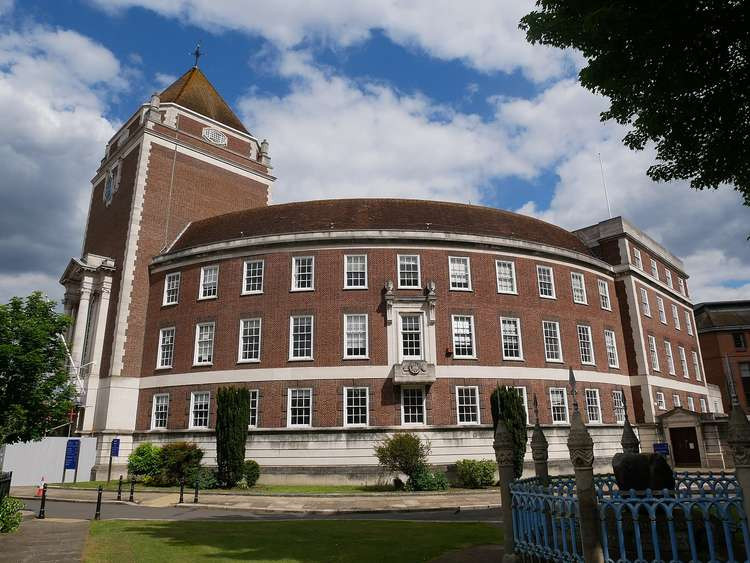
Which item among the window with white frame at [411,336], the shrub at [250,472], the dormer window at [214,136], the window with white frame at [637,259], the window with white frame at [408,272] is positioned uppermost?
the dormer window at [214,136]

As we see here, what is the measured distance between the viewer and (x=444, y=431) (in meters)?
28.4

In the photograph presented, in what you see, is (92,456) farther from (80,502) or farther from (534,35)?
(534,35)

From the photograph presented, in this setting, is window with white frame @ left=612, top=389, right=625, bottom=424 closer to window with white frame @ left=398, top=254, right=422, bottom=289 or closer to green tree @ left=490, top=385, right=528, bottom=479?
green tree @ left=490, top=385, right=528, bottom=479

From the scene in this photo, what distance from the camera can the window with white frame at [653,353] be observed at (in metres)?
38.1

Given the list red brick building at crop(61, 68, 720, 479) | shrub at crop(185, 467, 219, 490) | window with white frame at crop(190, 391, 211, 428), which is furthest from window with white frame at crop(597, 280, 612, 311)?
shrub at crop(185, 467, 219, 490)

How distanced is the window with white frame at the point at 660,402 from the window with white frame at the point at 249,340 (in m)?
26.8

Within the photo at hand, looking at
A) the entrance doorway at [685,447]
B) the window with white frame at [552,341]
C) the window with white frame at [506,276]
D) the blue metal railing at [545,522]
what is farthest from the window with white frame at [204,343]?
the entrance doorway at [685,447]

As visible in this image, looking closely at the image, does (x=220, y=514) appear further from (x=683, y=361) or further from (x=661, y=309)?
(x=683, y=361)

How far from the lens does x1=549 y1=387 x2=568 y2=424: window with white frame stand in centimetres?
3114

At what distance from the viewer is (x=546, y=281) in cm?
3403

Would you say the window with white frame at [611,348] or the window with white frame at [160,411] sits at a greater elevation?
the window with white frame at [611,348]

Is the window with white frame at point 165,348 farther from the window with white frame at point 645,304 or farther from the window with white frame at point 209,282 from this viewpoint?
the window with white frame at point 645,304

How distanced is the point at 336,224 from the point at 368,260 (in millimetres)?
3755

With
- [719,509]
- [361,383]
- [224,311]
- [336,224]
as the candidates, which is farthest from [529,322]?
[719,509]
